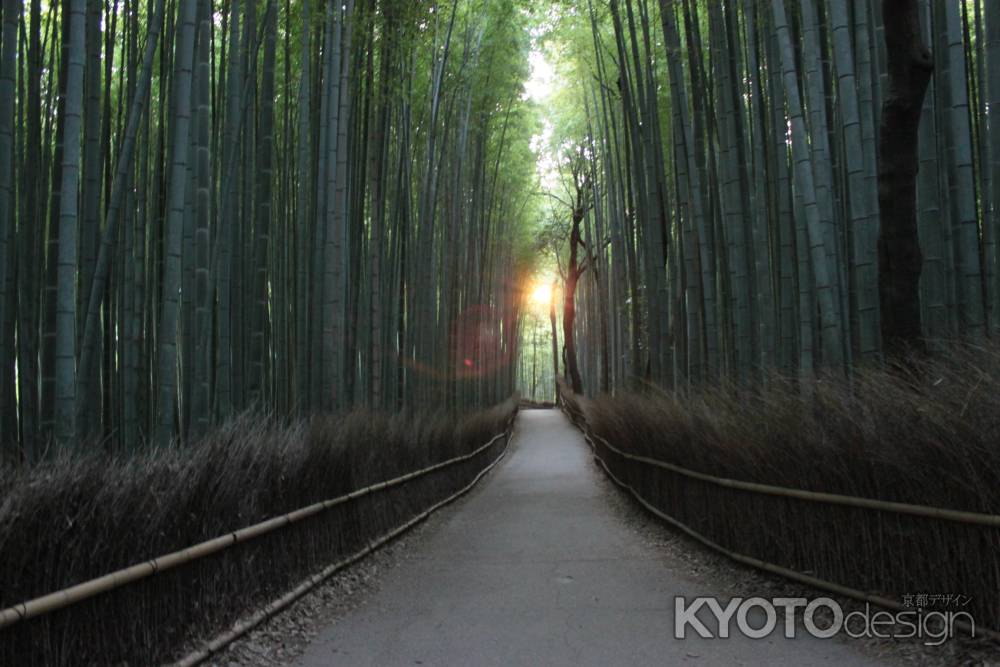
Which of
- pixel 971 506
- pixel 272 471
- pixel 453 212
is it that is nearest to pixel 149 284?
pixel 272 471

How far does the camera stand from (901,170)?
3.91 metres

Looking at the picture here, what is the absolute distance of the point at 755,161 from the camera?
5.74m

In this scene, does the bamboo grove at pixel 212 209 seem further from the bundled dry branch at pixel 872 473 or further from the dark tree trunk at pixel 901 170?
the dark tree trunk at pixel 901 170

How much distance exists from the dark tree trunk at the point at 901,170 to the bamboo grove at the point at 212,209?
310 cm

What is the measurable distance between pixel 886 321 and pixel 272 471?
284cm

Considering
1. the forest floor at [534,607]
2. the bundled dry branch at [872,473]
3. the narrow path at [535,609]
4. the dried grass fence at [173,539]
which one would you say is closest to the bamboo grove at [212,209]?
the dried grass fence at [173,539]

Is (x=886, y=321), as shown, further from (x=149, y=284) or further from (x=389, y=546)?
(x=149, y=284)

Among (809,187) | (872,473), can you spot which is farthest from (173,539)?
(809,187)

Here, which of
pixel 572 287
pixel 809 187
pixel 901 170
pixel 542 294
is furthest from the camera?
pixel 542 294

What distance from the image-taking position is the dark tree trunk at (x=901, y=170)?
383 centimetres

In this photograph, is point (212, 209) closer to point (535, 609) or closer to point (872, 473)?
point (535, 609)

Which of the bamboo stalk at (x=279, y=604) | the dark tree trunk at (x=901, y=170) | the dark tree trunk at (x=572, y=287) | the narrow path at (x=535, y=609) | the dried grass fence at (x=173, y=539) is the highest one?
the dark tree trunk at (x=572, y=287)

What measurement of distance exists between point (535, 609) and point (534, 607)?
1.6 inches

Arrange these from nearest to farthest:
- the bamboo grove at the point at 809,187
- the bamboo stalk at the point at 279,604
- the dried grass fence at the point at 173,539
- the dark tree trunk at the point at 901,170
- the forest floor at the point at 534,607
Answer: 1. the dried grass fence at the point at 173,539
2. the bamboo stalk at the point at 279,604
3. the forest floor at the point at 534,607
4. the dark tree trunk at the point at 901,170
5. the bamboo grove at the point at 809,187
